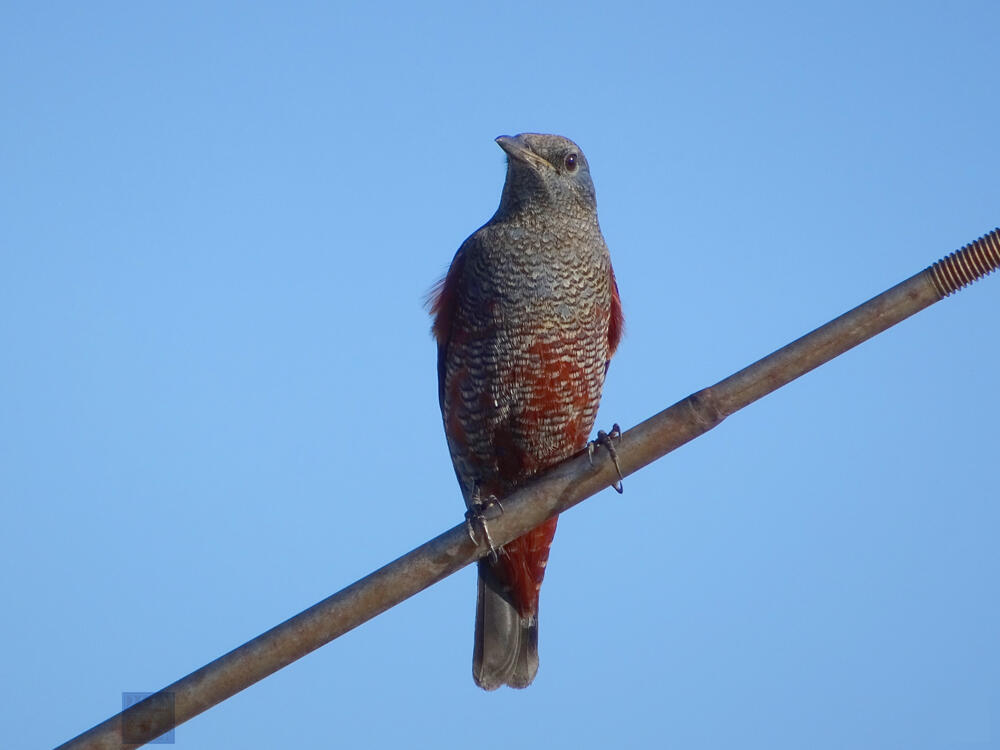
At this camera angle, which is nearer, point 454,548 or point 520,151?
point 454,548

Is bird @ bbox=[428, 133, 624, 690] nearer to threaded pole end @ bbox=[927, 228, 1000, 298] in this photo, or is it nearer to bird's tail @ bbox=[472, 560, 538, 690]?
bird's tail @ bbox=[472, 560, 538, 690]

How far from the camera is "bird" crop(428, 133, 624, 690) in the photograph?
240 inches

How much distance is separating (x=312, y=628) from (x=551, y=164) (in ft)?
11.5

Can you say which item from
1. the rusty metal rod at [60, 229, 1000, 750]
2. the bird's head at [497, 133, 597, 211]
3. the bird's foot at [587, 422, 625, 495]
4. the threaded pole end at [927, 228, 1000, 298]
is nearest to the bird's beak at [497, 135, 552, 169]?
the bird's head at [497, 133, 597, 211]

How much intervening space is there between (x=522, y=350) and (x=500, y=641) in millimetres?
1616

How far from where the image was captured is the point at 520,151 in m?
6.49

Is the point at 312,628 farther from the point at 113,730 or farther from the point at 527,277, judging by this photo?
the point at 527,277

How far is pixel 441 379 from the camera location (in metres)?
Result: 6.88

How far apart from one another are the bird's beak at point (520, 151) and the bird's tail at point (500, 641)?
2.25 metres

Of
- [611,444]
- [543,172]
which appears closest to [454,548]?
[611,444]

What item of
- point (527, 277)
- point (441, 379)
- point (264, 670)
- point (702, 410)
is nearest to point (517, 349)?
point (527, 277)

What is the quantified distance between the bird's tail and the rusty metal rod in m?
2.29

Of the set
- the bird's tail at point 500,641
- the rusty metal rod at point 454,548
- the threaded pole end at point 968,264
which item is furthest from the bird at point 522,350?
the threaded pole end at point 968,264

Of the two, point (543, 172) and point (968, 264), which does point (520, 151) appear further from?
point (968, 264)
